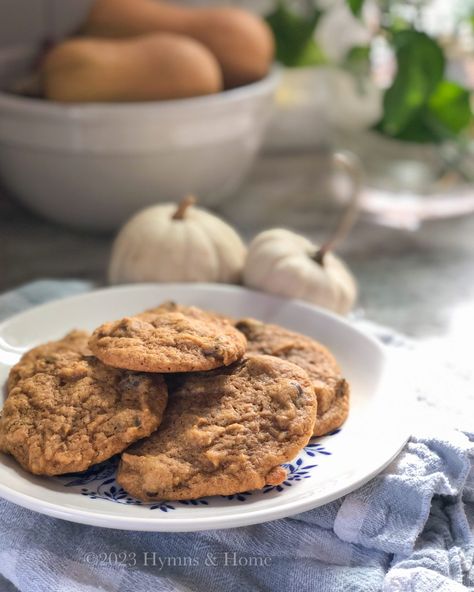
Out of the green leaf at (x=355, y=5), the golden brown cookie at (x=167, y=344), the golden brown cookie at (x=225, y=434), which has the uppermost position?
the green leaf at (x=355, y=5)

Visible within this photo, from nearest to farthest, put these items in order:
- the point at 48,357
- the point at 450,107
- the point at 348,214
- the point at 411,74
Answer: the point at 48,357
the point at 348,214
the point at 411,74
the point at 450,107

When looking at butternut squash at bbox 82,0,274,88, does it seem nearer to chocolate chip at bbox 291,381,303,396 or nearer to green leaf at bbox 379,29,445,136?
green leaf at bbox 379,29,445,136

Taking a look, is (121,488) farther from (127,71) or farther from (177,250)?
(127,71)

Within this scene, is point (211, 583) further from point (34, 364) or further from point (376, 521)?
point (34, 364)

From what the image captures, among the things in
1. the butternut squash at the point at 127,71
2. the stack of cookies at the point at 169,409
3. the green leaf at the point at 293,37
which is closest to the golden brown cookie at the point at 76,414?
the stack of cookies at the point at 169,409

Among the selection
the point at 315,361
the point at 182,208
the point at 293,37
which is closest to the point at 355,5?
the point at 293,37

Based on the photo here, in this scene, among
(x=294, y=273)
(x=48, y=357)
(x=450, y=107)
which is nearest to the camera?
(x=48, y=357)

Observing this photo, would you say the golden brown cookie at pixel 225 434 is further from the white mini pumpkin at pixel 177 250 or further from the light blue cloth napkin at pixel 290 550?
the white mini pumpkin at pixel 177 250
